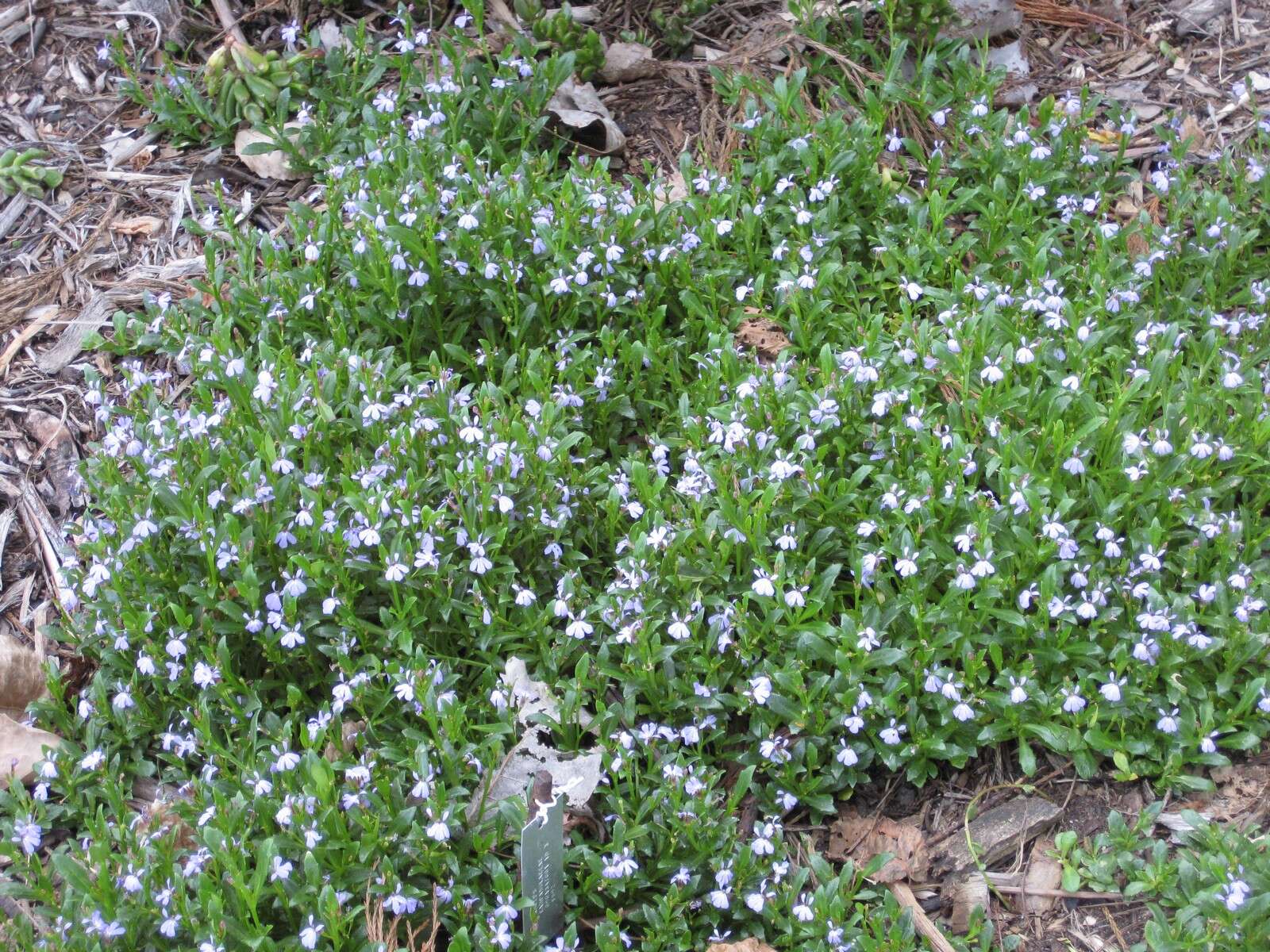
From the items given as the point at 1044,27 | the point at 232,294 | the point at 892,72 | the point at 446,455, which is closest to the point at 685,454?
the point at 446,455

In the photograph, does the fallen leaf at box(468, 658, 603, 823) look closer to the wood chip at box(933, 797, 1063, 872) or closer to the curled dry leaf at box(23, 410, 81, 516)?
the wood chip at box(933, 797, 1063, 872)

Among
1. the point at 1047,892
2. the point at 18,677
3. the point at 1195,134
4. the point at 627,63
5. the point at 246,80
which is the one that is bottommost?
the point at 1047,892

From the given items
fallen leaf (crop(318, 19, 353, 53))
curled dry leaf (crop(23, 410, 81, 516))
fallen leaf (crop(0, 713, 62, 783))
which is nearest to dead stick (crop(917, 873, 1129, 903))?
fallen leaf (crop(0, 713, 62, 783))

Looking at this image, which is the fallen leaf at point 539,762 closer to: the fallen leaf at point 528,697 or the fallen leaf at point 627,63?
the fallen leaf at point 528,697

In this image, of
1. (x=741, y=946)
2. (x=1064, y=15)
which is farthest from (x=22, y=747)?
(x=1064, y=15)

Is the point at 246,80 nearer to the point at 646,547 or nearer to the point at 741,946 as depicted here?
the point at 646,547
